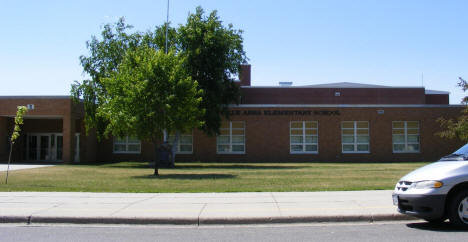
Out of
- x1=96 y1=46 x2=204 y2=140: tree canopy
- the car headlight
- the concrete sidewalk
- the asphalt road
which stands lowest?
the asphalt road

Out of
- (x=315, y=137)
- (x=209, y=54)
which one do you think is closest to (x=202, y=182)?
(x=209, y=54)

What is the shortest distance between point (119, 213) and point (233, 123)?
94.4 ft

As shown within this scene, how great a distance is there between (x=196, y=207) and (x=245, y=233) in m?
2.60

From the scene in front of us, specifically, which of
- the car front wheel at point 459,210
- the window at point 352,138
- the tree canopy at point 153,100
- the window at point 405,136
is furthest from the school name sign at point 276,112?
the car front wheel at point 459,210

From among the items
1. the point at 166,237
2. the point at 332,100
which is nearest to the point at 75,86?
the point at 332,100

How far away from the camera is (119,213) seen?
392 inches

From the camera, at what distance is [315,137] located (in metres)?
38.5

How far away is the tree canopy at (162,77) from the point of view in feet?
76.7

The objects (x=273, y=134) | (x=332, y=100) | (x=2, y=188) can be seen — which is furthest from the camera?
(x=332, y=100)

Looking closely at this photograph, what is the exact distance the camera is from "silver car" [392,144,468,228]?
320 inches

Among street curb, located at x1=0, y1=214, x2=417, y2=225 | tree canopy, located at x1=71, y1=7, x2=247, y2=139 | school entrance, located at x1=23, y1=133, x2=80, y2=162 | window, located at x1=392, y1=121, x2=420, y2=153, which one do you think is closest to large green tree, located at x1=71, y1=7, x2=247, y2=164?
tree canopy, located at x1=71, y1=7, x2=247, y2=139

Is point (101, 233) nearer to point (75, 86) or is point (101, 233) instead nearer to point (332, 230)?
point (332, 230)

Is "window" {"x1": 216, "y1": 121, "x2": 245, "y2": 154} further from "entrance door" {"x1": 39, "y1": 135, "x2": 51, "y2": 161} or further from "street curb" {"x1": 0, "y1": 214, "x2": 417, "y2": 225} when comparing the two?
"street curb" {"x1": 0, "y1": 214, "x2": 417, "y2": 225}

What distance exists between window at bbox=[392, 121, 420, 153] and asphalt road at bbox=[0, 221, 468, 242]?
3089 cm
